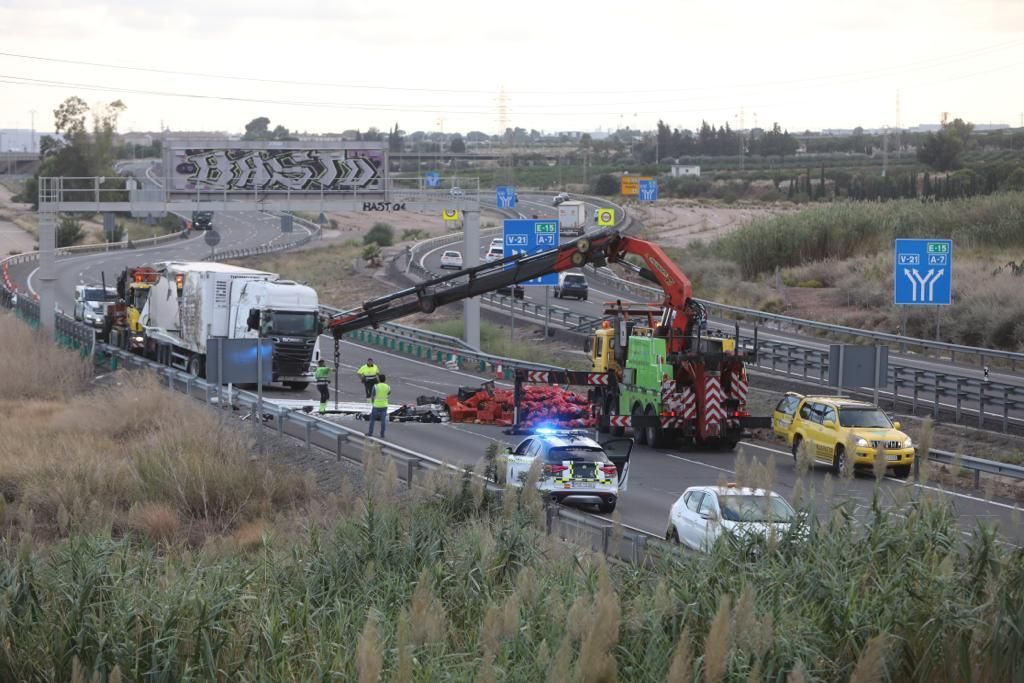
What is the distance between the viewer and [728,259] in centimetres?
7438

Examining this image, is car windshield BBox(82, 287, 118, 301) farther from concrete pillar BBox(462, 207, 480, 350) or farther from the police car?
the police car

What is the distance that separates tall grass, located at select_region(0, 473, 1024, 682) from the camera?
9.64 meters

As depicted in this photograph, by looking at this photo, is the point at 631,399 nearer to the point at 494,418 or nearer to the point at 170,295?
the point at 494,418

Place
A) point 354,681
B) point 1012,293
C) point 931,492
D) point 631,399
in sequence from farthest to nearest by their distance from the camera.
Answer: point 1012,293 → point 631,399 → point 931,492 → point 354,681

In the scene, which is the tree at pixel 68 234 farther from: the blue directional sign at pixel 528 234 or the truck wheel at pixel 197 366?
the truck wheel at pixel 197 366

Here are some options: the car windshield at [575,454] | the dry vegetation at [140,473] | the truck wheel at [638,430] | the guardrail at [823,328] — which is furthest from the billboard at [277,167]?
the car windshield at [575,454]

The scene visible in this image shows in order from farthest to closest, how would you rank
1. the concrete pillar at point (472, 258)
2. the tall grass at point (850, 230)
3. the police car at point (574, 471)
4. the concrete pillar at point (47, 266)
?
the tall grass at point (850, 230) < the concrete pillar at point (472, 258) < the concrete pillar at point (47, 266) < the police car at point (574, 471)

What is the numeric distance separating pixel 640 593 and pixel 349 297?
61786 mm

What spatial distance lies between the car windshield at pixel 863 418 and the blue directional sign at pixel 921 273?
23.8 feet

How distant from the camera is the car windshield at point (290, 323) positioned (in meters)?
39.8

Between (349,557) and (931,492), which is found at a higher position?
(931,492)

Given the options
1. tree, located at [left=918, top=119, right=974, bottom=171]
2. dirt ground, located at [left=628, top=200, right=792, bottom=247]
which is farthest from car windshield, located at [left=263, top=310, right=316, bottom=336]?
tree, located at [left=918, top=119, right=974, bottom=171]

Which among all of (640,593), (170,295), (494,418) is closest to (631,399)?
(494,418)

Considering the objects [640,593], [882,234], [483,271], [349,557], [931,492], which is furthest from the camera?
[882,234]
